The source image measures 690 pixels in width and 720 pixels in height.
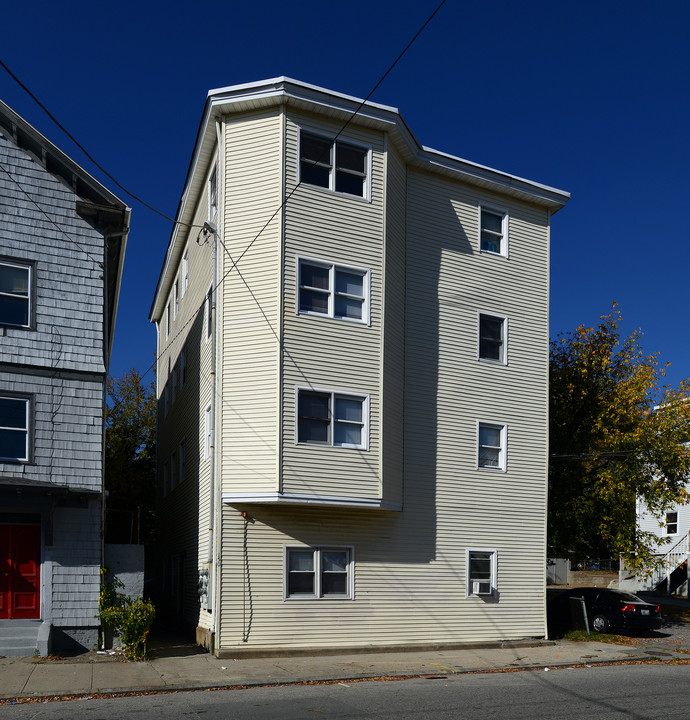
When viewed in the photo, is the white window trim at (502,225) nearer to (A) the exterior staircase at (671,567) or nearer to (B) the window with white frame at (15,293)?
(B) the window with white frame at (15,293)

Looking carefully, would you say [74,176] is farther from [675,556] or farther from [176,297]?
[675,556]

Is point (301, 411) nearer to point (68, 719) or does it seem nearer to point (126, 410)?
point (68, 719)

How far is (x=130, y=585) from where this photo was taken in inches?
702

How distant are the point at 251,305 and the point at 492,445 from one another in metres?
7.50

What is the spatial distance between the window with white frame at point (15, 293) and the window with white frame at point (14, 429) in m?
1.63

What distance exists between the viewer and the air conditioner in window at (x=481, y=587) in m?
20.2

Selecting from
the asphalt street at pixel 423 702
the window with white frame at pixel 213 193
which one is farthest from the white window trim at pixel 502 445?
the window with white frame at pixel 213 193

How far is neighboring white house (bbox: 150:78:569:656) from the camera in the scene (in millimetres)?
17719

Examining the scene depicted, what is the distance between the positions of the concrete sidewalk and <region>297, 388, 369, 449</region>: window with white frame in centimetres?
451

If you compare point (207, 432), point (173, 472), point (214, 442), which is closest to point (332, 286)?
point (214, 442)

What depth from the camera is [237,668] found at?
15.6 meters

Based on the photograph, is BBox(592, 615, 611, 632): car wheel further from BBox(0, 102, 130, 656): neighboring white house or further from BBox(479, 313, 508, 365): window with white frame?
BBox(0, 102, 130, 656): neighboring white house

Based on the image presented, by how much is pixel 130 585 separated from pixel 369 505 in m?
5.36

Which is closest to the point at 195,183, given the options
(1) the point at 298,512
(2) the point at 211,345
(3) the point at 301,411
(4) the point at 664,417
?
(2) the point at 211,345
